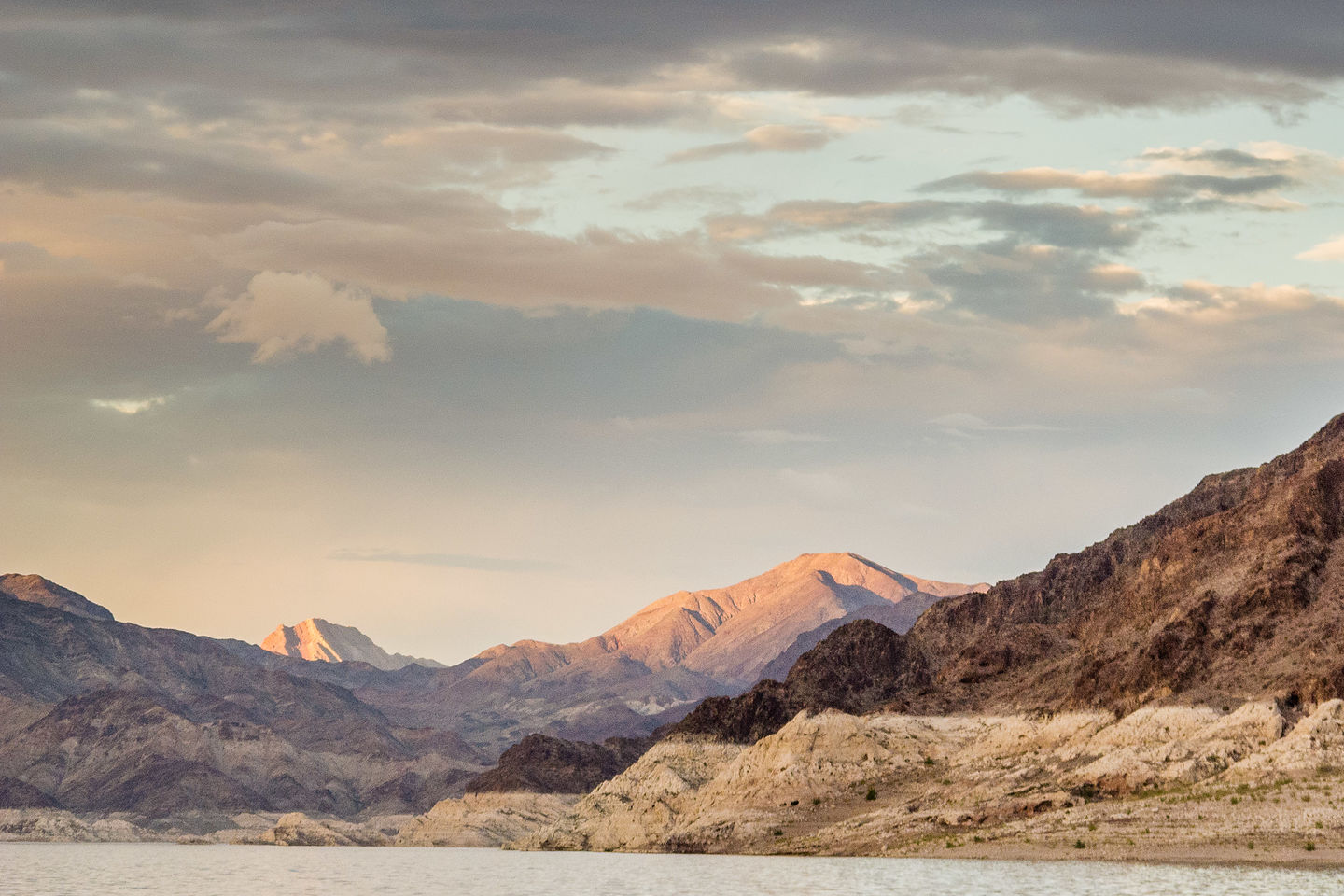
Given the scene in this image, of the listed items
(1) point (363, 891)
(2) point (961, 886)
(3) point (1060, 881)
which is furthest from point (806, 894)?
(1) point (363, 891)

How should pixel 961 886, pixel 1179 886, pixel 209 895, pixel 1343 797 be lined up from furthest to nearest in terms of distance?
pixel 1343 797
pixel 209 895
pixel 961 886
pixel 1179 886

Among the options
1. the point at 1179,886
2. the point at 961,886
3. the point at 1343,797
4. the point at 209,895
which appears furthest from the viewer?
the point at 1343,797

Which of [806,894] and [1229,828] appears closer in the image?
[806,894]

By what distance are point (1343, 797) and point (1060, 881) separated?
56.7 meters

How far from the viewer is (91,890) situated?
7397 inches

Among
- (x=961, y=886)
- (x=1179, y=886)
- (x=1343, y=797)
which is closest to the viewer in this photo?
(x=1179, y=886)

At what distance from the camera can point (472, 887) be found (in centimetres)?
18988

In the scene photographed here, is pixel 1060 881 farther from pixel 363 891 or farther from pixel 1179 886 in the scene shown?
pixel 363 891

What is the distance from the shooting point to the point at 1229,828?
197375 millimetres

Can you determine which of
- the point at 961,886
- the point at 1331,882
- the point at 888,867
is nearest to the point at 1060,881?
the point at 961,886

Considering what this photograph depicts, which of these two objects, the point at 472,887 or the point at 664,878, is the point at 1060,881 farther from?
the point at 472,887

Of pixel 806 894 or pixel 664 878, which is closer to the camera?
pixel 806 894

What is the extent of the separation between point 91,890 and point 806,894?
88.2m

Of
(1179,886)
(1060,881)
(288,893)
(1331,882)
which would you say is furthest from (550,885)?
(1331,882)
